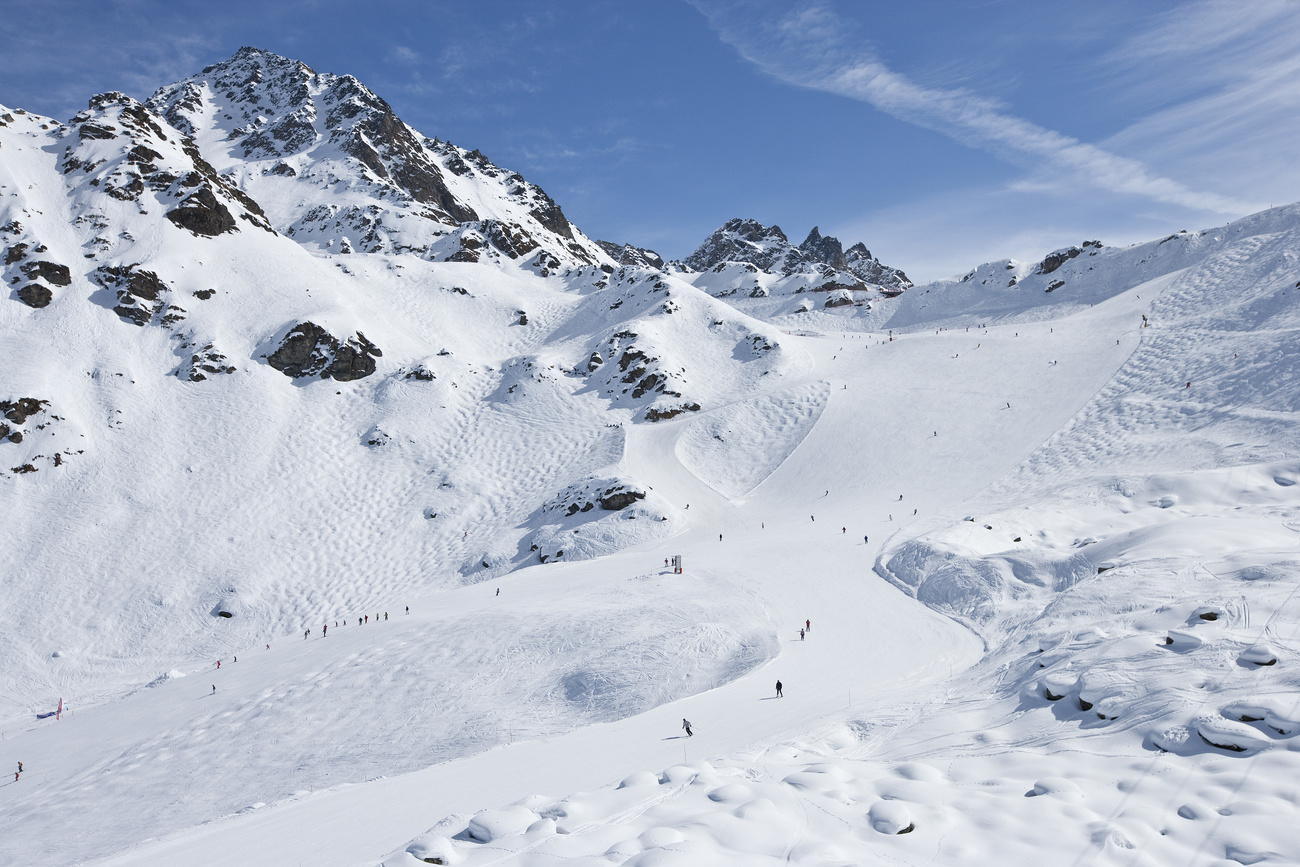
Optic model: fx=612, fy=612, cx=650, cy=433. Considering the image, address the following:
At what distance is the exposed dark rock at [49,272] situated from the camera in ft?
170

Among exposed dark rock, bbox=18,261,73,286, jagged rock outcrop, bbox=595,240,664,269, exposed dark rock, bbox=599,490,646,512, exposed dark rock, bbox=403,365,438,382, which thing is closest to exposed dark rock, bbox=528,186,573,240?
jagged rock outcrop, bbox=595,240,664,269

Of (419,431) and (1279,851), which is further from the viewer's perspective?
(419,431)

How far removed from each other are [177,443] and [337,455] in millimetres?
11100

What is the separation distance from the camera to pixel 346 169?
4646 inches

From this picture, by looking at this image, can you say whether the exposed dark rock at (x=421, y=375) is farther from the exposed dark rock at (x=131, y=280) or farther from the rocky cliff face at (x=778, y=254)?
the rocky cliff face at (x=778, y=254)

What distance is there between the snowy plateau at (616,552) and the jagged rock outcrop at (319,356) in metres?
0.29

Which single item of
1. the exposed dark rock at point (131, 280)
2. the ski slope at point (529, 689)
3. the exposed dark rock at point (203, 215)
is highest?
the exposed dark rock at point (203, 215)

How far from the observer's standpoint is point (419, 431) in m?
54.5

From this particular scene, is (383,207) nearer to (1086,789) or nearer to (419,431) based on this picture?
(419,431)

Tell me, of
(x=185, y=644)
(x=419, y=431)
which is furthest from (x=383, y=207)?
(x=185, y=644)

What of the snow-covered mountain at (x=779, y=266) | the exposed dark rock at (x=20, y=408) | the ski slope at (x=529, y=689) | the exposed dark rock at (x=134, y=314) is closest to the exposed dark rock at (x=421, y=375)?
the exposed dark rock at (x=134, y=314)

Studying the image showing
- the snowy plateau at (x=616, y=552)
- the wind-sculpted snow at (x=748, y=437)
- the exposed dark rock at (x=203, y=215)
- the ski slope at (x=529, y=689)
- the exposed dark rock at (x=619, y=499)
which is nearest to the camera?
the snowy plateau at (x=616, y=552)

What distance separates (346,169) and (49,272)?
7571 centimetres

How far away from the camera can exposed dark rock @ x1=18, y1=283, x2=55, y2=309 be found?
50.6 meters
